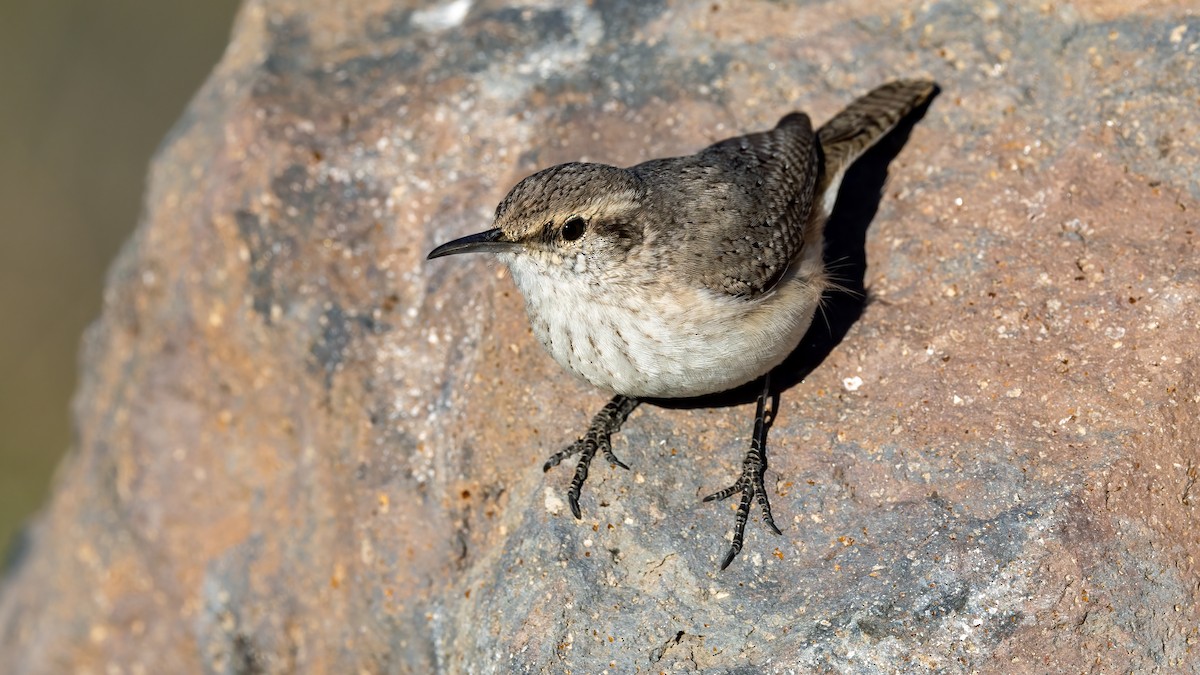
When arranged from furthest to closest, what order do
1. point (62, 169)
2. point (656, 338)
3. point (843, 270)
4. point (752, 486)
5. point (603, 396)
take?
point (62, 169) < point (843, 270) < point (603, 396) < point (752, 486) < point (656, 338)

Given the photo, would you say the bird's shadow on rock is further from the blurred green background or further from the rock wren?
the blurred green background

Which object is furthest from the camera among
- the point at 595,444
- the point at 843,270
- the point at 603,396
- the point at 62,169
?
the point at 62,169

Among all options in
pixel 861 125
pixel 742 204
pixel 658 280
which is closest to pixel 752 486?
pixel 658 280

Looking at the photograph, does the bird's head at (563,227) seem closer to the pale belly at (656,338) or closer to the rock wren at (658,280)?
the rock wren at (658,280)

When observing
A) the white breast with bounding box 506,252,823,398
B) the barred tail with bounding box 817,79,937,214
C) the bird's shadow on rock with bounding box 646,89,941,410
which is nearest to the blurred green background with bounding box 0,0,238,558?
the white breast with bounding box 506,252,823,398

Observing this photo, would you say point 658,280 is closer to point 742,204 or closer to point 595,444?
point 742,204

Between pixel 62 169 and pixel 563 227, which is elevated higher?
pixel 563 227

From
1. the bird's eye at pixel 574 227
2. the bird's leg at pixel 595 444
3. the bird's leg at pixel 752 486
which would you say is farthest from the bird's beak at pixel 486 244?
the bird's leg at pixel 752 486

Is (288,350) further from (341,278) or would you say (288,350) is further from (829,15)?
(829,15)
